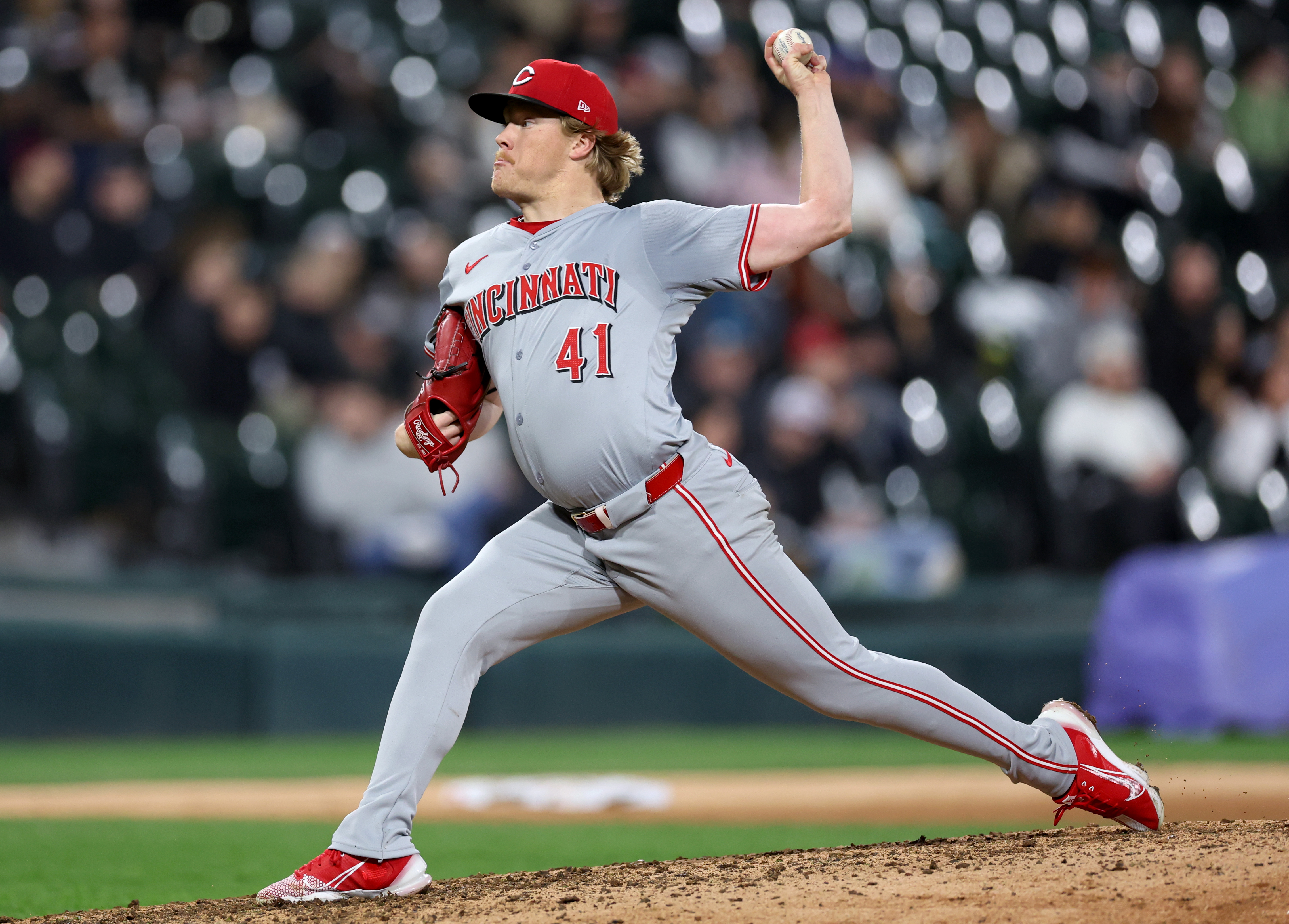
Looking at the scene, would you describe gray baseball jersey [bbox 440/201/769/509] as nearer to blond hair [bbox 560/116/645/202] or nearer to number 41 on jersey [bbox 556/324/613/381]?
number 41 on jersey [bbox 556/324/613/381]

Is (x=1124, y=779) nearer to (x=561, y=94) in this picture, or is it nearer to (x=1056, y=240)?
(x=561, y=94)

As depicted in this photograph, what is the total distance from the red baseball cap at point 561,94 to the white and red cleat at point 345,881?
144 centimetres

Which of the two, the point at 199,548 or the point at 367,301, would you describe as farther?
the point at 367,301

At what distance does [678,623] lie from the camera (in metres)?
2.94

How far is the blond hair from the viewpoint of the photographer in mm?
3117

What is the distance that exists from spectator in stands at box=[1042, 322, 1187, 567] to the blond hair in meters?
5.08

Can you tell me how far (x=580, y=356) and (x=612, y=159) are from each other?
0.51 m

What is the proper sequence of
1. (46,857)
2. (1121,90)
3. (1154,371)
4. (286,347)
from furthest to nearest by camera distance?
1. (1121,90)
2. (1154,371)
3. (286,347)
4. (46,857)

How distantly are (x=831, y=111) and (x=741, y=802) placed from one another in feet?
9.72

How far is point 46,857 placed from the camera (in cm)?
411

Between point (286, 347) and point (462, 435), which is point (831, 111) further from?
point (286, 347)

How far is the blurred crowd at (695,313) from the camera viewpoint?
7.20 m

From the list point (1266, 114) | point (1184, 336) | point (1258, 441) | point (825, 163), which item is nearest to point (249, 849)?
point (825, 163)

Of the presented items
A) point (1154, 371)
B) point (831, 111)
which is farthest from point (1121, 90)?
point (831, 111)
